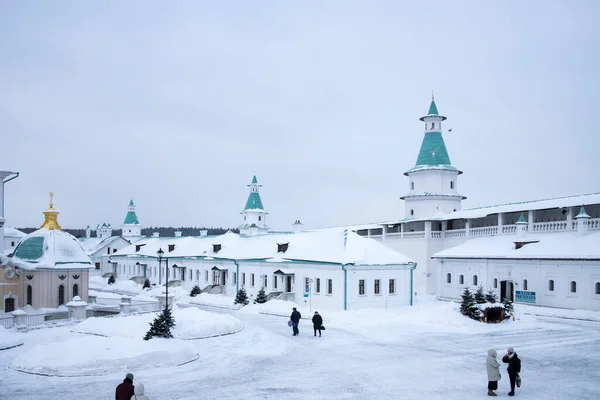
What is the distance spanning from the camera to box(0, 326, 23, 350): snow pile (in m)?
21.9

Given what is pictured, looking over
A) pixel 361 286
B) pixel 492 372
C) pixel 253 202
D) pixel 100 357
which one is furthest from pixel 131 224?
pixel 492 372

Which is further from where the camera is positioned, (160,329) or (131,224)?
(131,224)

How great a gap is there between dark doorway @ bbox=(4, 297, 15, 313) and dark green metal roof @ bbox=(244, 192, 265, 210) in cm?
6293

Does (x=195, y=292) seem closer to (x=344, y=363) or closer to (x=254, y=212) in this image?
(x=344, y=363)

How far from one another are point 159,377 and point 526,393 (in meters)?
10.8

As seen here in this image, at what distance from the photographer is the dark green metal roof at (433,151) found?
173 ft

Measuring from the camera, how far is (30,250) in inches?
1332

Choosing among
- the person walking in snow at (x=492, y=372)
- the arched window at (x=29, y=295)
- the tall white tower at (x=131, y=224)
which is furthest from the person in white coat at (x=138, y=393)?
the tall white tower at (x=131, y=224)

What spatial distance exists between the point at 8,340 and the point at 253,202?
73111 mm

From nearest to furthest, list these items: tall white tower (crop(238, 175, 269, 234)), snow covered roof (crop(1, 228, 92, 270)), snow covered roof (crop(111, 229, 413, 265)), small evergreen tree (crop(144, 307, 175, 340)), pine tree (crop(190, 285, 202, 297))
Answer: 1. small evergreen tree (crop(144, 307, 175, 340))
2. snow covered roof (crop(1, 228, 92, 270))
3. snow covered roof (crop(111, 229, 413, 265))
4. pine tree (crop(190, 285, 202, 297))
5. tall white tower (crop(238, 175, 269, 234))

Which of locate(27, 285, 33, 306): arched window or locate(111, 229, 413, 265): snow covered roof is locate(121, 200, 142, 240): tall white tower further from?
locate(27, 285, 33, 306): arched window

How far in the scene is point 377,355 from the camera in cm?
2055

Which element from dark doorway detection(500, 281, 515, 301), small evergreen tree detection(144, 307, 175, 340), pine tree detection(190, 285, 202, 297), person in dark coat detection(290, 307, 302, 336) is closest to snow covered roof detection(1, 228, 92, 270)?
pine tree detection(190, 285, 202, 297)

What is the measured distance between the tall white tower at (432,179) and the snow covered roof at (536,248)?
8.28 metres
